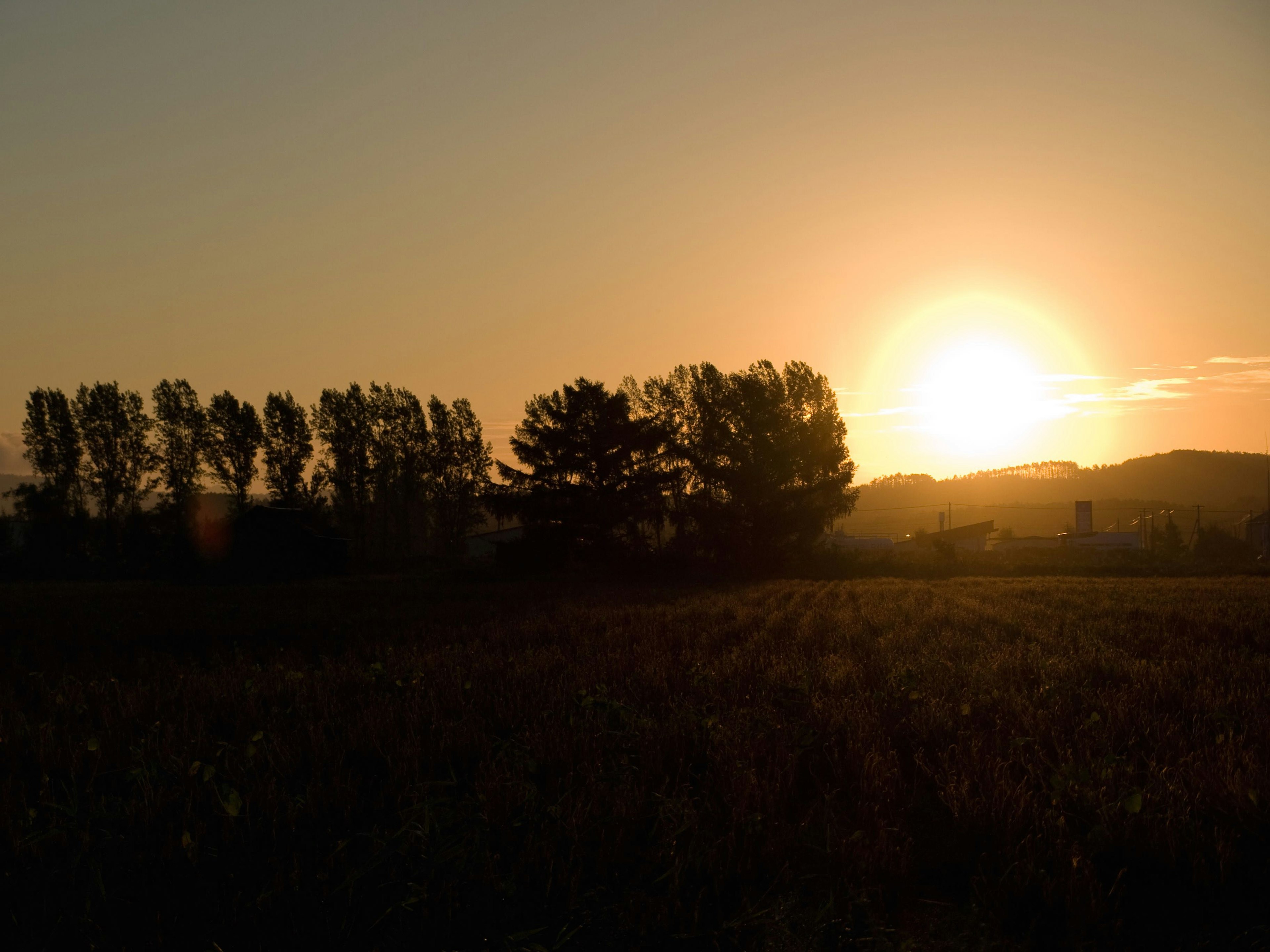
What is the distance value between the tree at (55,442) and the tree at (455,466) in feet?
83.5

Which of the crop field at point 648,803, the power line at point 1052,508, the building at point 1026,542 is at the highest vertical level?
the power line at point 1052,508

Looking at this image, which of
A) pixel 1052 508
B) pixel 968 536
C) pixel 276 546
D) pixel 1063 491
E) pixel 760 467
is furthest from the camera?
pixel 1063 491

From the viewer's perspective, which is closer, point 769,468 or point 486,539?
point 769,468

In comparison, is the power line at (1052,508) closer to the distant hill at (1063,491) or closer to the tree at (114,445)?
the distant hill at (1063,491)

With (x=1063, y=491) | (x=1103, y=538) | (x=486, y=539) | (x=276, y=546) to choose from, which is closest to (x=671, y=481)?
(x=276, y=546)

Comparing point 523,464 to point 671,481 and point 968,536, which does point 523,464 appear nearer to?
point 671,481

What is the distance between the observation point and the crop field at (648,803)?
3053 mm

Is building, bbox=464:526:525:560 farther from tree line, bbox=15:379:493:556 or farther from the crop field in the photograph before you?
the crop field

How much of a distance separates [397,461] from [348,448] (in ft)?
13.2

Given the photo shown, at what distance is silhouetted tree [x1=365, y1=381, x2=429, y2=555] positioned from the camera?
6375 centimetres

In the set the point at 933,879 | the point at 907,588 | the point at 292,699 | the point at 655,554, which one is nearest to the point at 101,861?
the point at 292,699

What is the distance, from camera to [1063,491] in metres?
170

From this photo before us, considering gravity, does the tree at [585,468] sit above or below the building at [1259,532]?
above

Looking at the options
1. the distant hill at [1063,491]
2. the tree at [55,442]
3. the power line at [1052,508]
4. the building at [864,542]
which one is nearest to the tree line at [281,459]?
the tree at [55,442]
